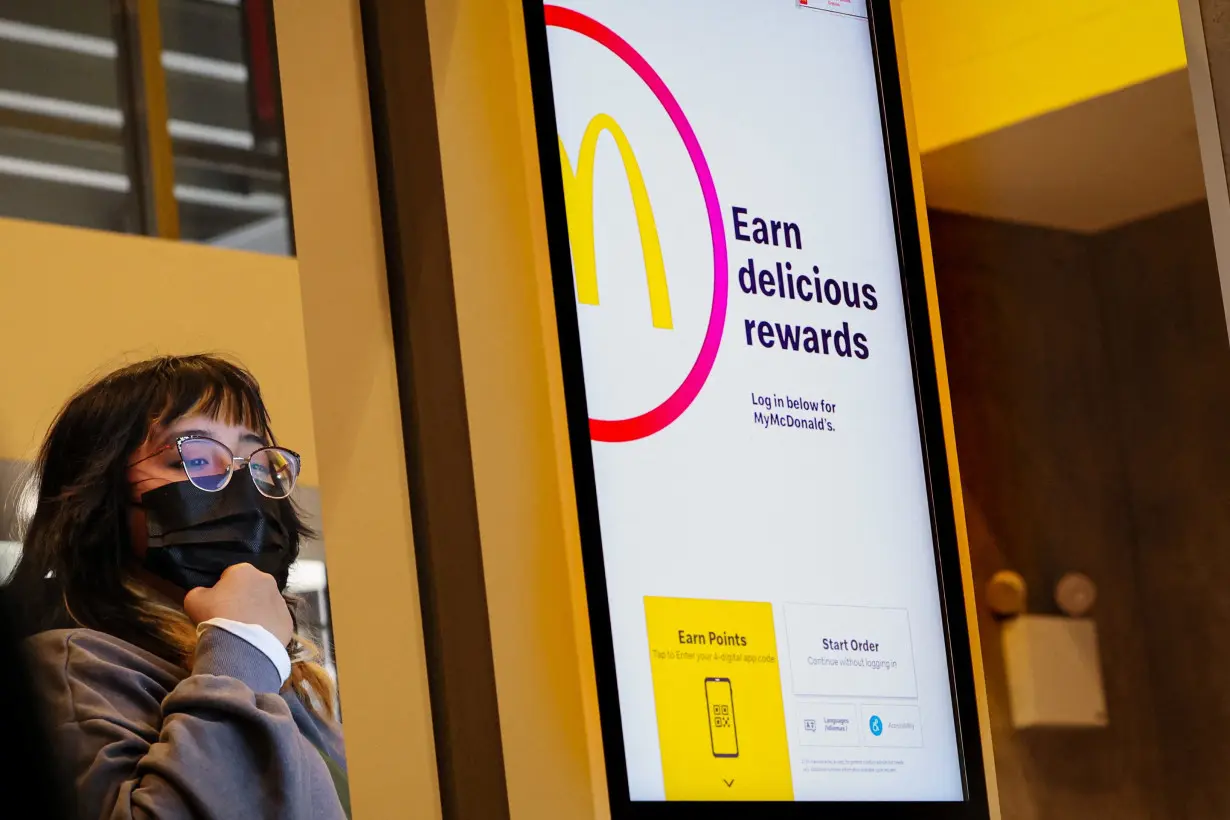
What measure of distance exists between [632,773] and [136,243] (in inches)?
26.4

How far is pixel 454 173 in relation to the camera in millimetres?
1718

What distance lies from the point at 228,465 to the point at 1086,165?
8.52 feet

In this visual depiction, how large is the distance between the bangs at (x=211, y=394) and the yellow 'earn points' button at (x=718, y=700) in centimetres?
45

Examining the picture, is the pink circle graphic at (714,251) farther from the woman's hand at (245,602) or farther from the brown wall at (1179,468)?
the brown wall at (1179,468)

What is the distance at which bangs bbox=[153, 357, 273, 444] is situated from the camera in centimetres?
142

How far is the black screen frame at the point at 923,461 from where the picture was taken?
1637 millimetres

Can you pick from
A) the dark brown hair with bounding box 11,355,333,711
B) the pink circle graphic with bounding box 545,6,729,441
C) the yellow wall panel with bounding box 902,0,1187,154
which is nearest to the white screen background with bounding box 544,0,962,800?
the pink circle graphic with bounding box 545,6,729,441

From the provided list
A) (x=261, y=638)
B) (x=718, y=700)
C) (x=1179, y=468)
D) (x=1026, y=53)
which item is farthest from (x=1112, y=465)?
(x=261, y=638)

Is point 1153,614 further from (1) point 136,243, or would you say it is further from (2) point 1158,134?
(1) point 136,243

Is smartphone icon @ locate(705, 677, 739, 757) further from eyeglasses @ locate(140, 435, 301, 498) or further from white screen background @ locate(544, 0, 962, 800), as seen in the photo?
eyeglasses @ locate(140, 435, 301, 498)

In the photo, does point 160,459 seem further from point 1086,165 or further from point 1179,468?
point 1179,468

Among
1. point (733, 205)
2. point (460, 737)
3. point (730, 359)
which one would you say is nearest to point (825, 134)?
point (733, 205)

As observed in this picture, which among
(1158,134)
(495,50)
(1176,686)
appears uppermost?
(1158,134)

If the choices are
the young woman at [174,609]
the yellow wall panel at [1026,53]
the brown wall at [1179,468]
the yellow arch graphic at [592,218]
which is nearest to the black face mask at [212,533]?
the young woman at [174,609]
